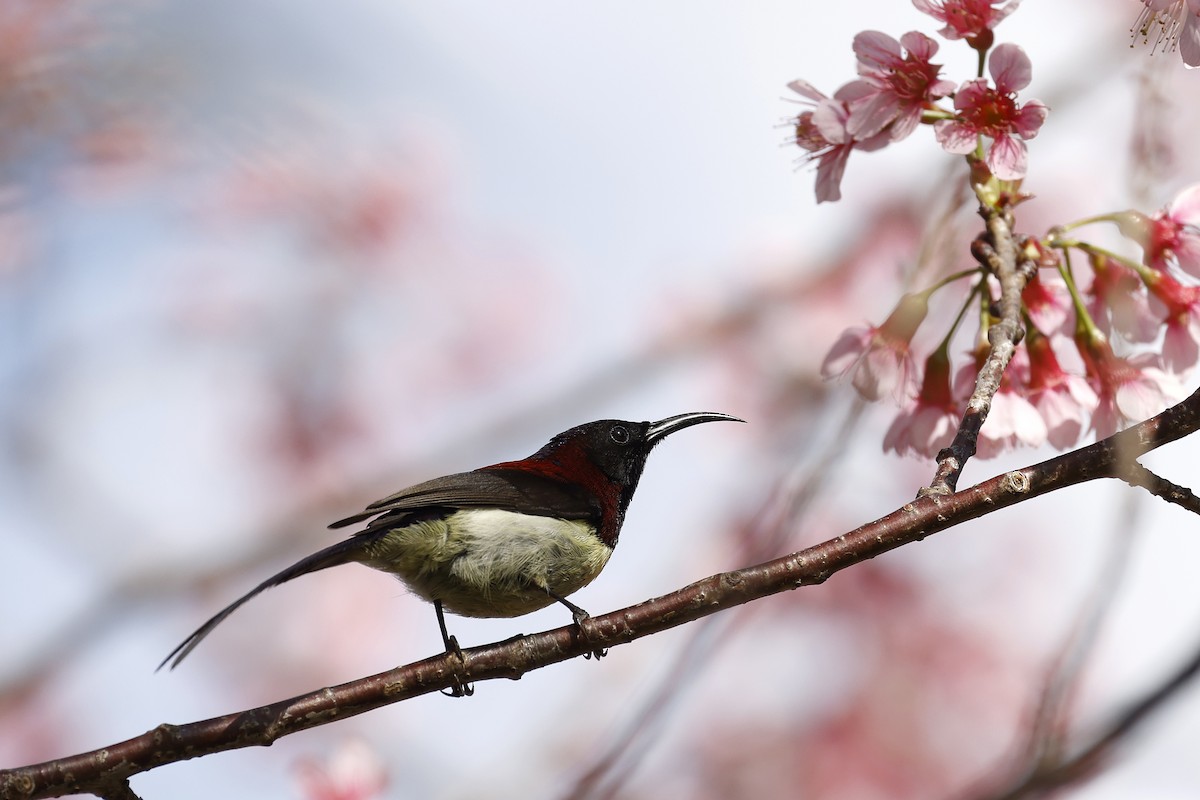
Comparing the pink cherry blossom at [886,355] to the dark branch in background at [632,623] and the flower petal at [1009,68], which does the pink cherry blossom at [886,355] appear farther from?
the dark branch in background at [632,623]

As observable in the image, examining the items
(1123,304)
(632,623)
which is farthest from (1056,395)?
(632,623)

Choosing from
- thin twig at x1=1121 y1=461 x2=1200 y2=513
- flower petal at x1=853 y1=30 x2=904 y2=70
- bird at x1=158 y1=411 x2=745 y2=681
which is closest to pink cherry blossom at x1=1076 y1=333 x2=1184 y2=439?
thin twig at x1=1121 y1=461 x2=1200 y2=513

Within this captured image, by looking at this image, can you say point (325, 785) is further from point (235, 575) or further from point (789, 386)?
point (789, 386)

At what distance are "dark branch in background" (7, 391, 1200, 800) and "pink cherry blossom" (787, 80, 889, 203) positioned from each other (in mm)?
958

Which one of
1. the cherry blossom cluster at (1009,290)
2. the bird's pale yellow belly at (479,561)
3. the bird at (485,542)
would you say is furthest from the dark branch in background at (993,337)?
the bird's pale yellow belly at (479,561)

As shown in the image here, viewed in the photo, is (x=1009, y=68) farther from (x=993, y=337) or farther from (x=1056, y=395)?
(x=1056, y=395)

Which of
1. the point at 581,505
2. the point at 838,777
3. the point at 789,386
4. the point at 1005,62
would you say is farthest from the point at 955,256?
the point at 838,777

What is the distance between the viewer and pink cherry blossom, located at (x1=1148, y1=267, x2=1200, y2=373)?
292 centimetres

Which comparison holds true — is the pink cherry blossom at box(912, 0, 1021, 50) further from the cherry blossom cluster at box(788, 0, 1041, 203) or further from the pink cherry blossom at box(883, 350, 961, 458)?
the pink cherry blossom at box(883, 350, 961, 458)

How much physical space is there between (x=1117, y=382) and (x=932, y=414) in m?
0.47

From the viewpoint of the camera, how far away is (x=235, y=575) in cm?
454

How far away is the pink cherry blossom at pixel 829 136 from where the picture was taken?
2871 millimetres

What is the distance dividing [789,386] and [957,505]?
4.60m

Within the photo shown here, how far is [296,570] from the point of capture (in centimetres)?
273
